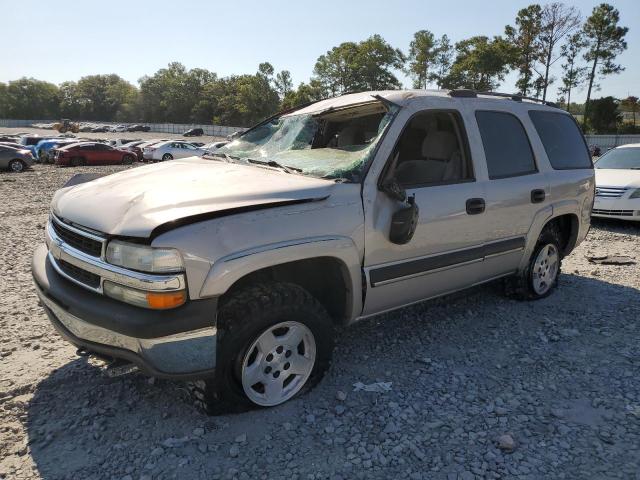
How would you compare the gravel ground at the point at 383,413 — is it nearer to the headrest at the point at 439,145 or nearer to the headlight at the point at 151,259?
the headlight at the point at 151,259

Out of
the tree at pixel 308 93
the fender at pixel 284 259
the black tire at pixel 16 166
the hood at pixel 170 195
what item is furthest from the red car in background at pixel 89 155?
the tree at pixel 308 93

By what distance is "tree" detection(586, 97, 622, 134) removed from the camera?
45875mm

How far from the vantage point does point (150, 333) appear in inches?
90.0

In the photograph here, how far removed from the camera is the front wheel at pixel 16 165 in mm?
20500

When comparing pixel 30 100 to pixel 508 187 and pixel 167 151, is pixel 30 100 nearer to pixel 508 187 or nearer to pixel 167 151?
pixel 167 151

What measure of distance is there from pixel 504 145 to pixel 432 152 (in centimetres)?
68

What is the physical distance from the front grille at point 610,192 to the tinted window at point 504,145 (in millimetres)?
5287

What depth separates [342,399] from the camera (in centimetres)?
302

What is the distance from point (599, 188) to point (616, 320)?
205 inches

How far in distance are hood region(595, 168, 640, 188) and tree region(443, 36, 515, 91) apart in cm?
4211

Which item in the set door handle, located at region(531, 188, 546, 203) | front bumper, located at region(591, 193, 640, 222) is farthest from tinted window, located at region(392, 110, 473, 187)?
front bumper, located at region(591, 193, 640, 222)

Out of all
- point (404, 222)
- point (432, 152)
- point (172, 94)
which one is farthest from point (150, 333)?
point (172, 94)

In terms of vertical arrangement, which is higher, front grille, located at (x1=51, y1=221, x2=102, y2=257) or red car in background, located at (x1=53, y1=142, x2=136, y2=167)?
front grille, located at (x1=51, y1=221, x2=102, y2=257)

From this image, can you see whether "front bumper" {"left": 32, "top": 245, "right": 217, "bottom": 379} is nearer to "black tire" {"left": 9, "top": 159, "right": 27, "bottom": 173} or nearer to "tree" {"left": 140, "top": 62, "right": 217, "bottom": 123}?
"black tire" {"left": 9, "top": 159, "right": 27, "bottom": 173}
